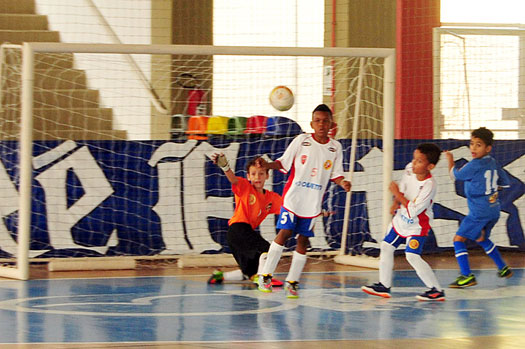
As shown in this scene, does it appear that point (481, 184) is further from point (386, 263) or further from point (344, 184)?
point (344, 184)

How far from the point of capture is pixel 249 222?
342 inches

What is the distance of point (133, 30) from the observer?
14.7 m

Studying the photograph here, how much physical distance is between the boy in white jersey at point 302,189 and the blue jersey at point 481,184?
5.71 ft

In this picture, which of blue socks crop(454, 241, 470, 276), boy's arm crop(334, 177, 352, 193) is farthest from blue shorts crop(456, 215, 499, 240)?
boy's arm crop(334, 177, 352, 193)

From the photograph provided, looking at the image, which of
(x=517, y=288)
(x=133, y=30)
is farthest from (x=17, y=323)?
(x=133, y=30)

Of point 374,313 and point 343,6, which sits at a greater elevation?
point 343,6

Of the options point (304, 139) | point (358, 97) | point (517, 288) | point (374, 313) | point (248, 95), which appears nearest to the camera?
point (374, 313)

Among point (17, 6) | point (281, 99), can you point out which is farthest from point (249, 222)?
point (17, 6)

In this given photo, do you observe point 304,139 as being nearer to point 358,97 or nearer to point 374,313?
point 374,313

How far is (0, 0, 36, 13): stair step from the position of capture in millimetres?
14648

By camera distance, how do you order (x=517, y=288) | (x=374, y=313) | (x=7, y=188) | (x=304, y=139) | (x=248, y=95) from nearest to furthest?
(x=374, y=313), (x=304, y=139), (x=517, y=288), (x=7, y=188), (x=248, y=95)

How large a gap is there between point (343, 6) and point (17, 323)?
34.7 ft

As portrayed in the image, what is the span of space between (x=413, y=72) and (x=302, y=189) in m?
6.83

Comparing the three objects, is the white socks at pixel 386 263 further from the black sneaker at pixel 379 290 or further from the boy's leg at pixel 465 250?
the boy's leg at pixel 465 250
